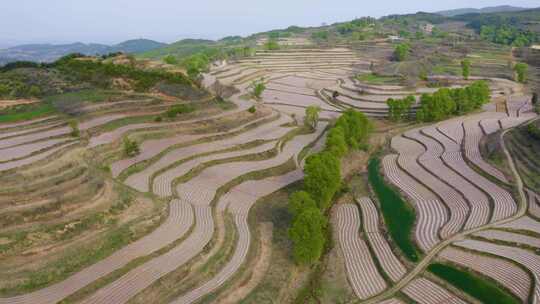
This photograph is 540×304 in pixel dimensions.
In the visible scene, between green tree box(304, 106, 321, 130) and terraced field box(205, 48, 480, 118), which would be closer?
green tree box(304, 106, 321, 130)

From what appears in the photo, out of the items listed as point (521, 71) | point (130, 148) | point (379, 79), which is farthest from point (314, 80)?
point (130, 148)

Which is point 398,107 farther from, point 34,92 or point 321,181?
point 34,92

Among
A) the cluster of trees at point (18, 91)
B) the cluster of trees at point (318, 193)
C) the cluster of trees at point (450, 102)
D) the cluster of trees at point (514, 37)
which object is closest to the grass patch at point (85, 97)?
the cluster of trees at point (18, 91)

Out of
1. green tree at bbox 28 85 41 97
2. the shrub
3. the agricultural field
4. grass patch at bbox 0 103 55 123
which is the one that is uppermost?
green tree at bbox 28 85 41 97

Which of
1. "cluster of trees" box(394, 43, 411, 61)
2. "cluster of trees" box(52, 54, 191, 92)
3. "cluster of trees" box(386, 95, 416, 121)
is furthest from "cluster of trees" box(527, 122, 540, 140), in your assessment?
"cluster of trees" box(394, 43, 411, 61)

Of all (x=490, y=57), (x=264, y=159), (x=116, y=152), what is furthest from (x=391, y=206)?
(x=490, y=57)

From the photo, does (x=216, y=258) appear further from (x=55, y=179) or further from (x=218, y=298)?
(x=55, y=179)

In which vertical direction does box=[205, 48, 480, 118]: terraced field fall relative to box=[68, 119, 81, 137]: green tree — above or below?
below

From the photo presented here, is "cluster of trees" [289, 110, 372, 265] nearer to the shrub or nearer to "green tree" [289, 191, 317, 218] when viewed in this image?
"green tree" [289, 191, 317, 218]
